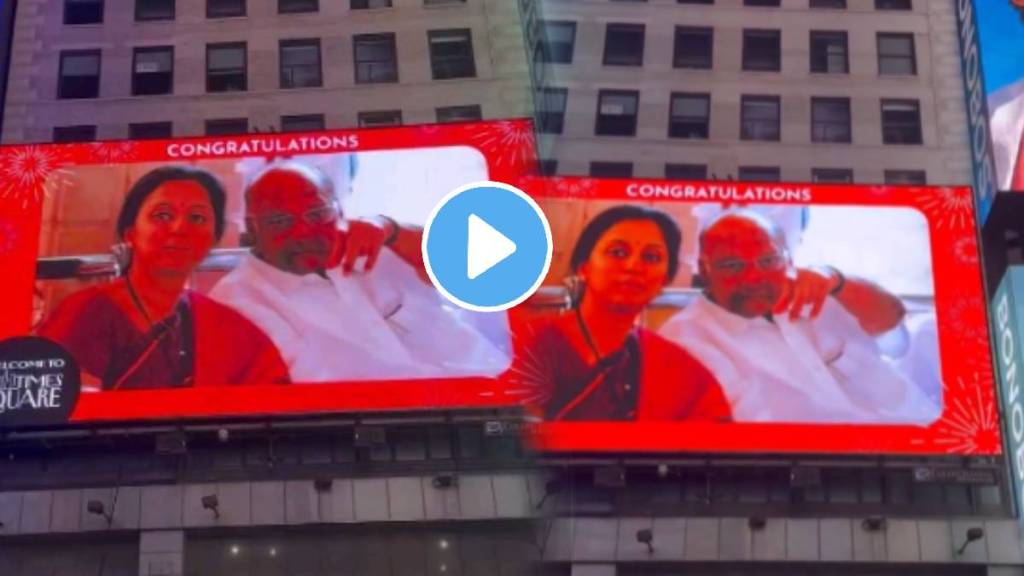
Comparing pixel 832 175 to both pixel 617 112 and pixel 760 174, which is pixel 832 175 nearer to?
pixel 760 174

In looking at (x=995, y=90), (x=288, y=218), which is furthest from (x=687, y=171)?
(x=288, y=218)

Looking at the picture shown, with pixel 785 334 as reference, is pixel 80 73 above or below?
below

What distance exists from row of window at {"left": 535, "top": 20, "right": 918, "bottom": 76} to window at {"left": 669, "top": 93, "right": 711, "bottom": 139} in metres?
0.34

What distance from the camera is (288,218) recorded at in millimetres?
16578

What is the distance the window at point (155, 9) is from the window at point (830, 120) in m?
8.99

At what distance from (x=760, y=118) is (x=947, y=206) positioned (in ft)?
7.13

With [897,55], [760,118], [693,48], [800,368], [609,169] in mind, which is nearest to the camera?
[609,169]

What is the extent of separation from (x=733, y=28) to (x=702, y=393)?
394cm

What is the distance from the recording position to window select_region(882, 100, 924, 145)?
17.8m

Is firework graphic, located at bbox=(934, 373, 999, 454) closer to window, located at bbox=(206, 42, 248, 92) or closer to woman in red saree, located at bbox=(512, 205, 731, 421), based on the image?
woman in red saree, located at bbox=(512, 205, 731, 421)

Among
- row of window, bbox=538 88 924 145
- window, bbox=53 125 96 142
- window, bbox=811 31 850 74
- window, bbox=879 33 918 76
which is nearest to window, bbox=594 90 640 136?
row of window, bbox=538 88 924 145

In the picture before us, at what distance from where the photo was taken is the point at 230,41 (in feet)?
32.7

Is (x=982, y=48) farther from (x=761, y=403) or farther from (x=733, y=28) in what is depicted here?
(x=761, y=403)

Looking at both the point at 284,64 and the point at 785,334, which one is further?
the point at 785,334
